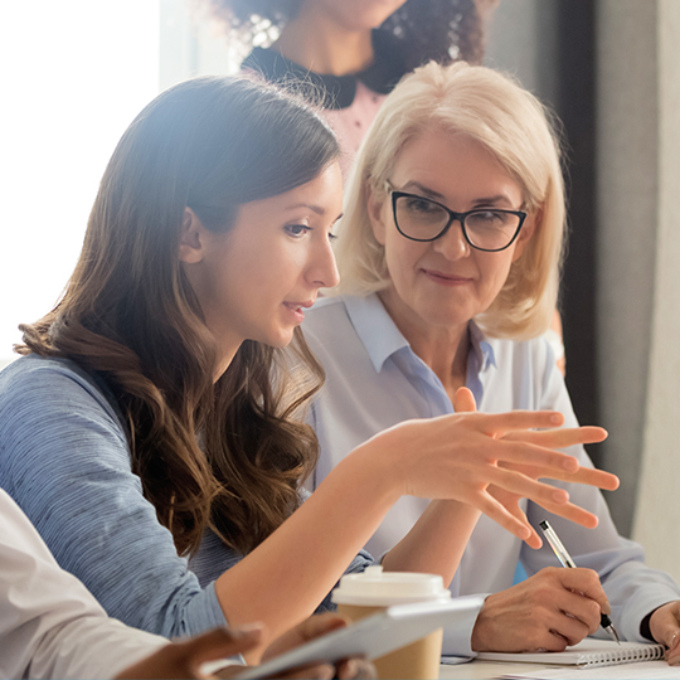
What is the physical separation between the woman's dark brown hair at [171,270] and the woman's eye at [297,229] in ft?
0.15

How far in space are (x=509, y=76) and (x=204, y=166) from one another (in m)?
1.26

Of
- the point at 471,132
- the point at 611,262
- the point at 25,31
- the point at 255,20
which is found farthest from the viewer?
the point at 611,262

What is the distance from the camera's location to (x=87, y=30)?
5.58 ft

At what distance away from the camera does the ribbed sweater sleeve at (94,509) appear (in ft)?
2.36

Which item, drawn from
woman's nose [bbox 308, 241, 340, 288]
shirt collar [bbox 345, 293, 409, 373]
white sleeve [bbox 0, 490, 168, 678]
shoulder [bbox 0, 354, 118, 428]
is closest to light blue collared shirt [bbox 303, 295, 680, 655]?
shirt collar [bbox 345, 293, 409, 373]

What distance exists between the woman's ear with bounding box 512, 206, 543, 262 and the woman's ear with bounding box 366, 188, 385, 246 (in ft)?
0.87

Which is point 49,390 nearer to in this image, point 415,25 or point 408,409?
point 408,409

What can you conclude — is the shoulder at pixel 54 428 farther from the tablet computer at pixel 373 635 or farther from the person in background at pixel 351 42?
the person in background at pixel 351 42

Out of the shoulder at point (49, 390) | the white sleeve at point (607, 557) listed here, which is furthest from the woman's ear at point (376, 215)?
the shoulder at point (49, 390)

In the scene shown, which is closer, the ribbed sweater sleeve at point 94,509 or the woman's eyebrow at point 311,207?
the ribbed sweater sleeve at point 94,509

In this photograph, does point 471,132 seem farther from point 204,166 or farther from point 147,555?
point 147,555

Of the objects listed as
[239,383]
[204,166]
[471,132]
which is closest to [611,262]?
[471,132]

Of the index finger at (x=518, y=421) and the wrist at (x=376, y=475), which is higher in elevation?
the index finger at (x=518, y=421)

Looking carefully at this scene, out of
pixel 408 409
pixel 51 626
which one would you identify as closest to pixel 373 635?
pixel 51 626
